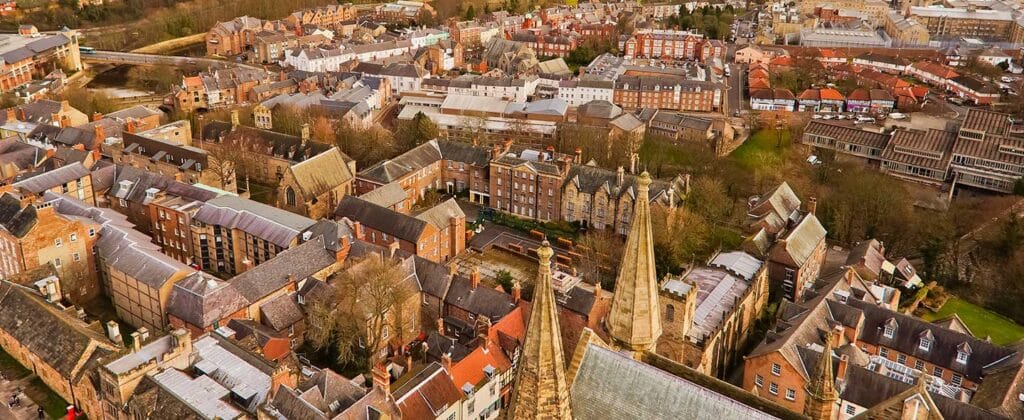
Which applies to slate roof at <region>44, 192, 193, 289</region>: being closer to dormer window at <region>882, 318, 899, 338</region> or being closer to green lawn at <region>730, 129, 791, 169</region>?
dormer window at <region>882, 318, 899, 338</region>

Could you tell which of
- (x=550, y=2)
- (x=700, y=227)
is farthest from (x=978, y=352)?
(x=550, y=2)

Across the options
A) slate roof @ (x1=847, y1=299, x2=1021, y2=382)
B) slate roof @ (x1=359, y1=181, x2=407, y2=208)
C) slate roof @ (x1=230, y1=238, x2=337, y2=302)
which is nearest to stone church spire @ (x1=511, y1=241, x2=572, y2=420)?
slate roof @ (x1=230, y1=238, x2=337, y2=302)

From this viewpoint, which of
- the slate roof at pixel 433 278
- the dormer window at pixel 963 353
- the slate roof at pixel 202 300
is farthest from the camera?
the slate roof at pixel 433 278

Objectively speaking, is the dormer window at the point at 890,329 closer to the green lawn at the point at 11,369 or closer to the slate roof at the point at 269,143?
the slate roof at the point at 269,143

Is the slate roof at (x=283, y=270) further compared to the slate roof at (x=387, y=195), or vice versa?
the slate roof at (x=387, y=195)

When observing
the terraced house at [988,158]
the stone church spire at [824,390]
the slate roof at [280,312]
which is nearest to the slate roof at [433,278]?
the slate roof at [280,312]

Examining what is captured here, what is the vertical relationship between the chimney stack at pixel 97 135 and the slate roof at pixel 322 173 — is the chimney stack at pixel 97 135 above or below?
above

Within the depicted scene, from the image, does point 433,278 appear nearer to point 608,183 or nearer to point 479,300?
point 479,300
